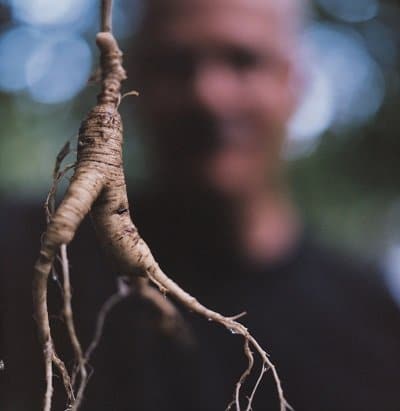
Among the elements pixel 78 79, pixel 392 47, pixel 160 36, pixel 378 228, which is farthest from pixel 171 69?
pixel 378 228

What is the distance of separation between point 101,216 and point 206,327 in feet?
1.08

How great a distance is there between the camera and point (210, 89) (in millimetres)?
788

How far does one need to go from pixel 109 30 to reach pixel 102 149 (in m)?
0.08

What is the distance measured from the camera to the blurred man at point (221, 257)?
1.82 feet

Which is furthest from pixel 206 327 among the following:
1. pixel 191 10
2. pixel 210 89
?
pixel 191 10

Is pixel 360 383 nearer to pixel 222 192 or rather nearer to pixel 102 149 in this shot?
pixel 222 192

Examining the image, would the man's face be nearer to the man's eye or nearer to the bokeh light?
the man's eye

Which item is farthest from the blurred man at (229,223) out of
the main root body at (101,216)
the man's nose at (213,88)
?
the main root body at (101,216)

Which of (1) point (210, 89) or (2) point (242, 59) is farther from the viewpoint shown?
(2) point (242, 59)

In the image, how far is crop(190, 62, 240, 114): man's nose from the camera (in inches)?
31.0

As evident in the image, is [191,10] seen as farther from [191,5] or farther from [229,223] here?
[229,223]

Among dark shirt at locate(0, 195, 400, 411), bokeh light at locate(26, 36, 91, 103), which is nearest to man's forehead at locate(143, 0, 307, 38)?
bokeh light at locate(26, 36, 91, 103)

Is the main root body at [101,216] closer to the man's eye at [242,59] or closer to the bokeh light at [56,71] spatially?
the bokeh light at [56,71]

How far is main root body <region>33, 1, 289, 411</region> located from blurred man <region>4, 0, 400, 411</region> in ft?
0.28
